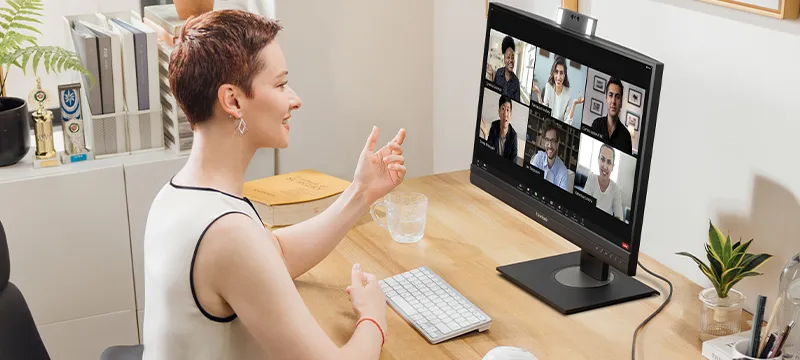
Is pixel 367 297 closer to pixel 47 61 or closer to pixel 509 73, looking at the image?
pixel 509 73

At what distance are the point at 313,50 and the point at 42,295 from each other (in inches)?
38.1

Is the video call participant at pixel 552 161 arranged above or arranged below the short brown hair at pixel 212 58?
below

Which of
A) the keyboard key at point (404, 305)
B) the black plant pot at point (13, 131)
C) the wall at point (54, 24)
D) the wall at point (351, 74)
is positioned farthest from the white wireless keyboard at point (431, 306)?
the wall at point (54, 24)

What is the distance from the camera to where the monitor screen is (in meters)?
1.71

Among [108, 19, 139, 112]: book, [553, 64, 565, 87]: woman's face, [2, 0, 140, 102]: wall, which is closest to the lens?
[553, 64, 565, 87]: woman's face

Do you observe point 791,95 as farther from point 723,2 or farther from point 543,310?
point 543,310

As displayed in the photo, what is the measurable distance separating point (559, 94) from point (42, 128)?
4.55 feet

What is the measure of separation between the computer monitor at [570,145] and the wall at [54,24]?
1.36 metres

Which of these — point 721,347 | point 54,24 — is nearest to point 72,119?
point 54,24

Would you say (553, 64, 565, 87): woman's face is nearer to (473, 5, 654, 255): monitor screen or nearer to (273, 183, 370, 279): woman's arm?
(473, 5, 654, 255): monitor screen

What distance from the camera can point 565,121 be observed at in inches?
73.0

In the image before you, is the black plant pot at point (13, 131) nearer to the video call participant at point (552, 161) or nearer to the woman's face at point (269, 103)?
the woman's face at point (269, 103)

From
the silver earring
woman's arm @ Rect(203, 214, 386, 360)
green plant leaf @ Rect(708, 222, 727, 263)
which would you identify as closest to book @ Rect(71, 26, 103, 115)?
the silver earring

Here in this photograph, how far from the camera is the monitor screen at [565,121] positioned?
1708 millimetres
